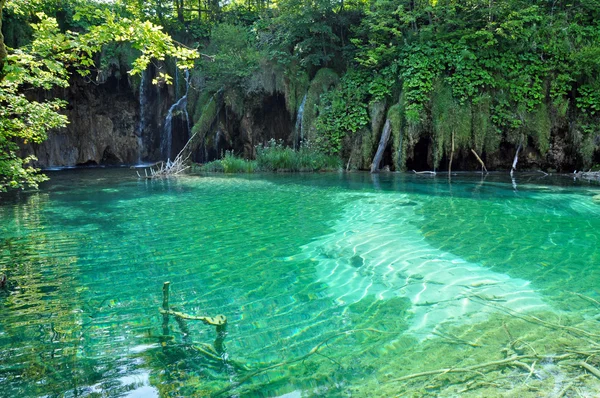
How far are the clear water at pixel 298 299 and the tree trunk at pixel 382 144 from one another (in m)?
7.90

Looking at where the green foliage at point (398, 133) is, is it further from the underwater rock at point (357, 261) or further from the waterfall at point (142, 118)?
the waterfall at point (142, 118)

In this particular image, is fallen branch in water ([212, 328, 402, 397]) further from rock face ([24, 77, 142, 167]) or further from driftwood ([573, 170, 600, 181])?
rock face ([24, 77, 142, 167])

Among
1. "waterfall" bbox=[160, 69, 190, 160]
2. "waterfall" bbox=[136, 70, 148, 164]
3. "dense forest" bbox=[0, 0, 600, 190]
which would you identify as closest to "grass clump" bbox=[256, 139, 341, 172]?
"dense forest" bbox=[0, 0, 600, 190]

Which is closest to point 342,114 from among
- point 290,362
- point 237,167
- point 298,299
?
point 237,167

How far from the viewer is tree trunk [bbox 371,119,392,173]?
16.0 metres

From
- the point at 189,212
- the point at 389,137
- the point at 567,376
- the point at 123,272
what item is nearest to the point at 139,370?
the point at 123,272

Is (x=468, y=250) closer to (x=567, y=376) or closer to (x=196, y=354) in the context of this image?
(x=567, y=376)

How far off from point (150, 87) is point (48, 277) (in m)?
21.2

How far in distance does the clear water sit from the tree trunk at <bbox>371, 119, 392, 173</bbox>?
7.90 m

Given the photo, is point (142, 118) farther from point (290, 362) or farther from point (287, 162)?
point (290, 362)

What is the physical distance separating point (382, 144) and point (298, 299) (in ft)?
42.6

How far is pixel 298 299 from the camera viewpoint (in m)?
3.98

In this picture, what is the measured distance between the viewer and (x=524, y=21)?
582 inches

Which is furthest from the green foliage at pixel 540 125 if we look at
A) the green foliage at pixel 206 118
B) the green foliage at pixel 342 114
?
the green foliage at pixel 206 118
